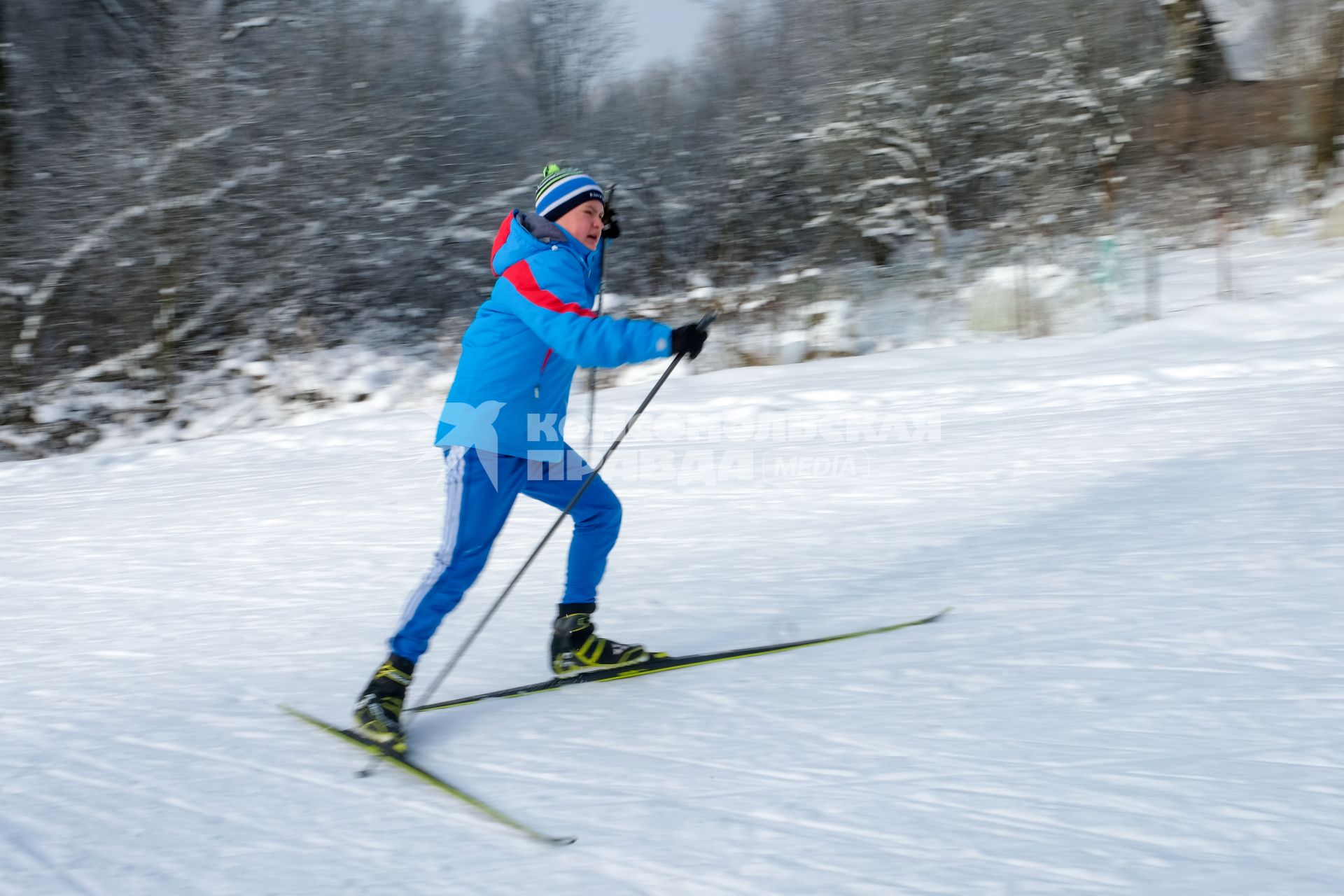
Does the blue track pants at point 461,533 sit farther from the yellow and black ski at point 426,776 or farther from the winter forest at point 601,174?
the winter forest at point 601,174

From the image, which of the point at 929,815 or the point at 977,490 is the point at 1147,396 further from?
the point at 929,815

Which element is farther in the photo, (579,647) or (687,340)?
(579,647)

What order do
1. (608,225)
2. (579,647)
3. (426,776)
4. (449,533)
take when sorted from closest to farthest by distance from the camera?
(426,776), (449,533), (608,225), (579,647)

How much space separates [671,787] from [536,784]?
33 cm

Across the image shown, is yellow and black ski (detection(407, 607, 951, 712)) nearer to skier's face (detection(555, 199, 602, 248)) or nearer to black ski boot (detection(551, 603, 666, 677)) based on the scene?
black ski boot (detection(551, 603, 666, 677))

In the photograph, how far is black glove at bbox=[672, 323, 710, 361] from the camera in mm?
2717

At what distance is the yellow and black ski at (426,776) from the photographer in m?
2.32

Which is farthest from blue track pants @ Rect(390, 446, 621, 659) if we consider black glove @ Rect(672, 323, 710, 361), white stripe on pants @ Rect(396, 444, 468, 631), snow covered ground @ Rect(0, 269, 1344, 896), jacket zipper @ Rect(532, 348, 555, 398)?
black glove @ Rect(672, 323, 710, 361)

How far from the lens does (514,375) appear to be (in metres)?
2.95

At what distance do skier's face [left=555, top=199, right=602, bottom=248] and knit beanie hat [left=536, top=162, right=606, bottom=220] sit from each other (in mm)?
13

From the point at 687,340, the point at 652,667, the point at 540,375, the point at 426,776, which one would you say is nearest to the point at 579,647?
the point at 652,667

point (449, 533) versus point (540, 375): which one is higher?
point (540, 375)

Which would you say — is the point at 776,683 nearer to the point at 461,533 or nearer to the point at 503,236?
the point at 461,533

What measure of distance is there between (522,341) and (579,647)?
3.17ft
